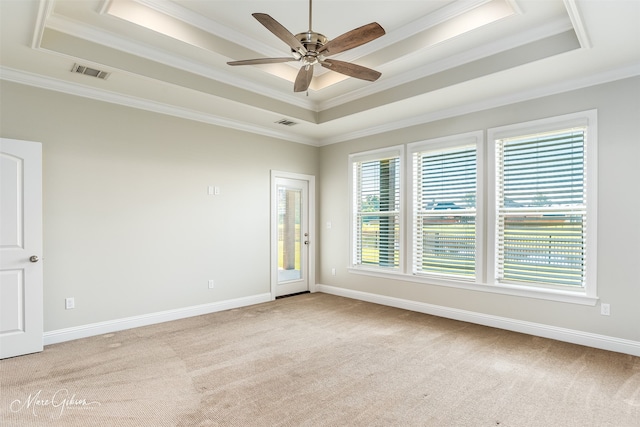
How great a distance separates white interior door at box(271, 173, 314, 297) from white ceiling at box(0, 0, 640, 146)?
1.75 metres

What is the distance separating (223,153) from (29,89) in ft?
7.43

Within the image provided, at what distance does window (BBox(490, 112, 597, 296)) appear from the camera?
3566mm

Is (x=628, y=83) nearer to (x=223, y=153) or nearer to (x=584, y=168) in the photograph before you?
(x=584, y=168)

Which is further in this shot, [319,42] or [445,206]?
[445,206]

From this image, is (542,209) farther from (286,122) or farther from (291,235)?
(291,235)

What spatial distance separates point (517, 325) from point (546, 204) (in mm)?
1472

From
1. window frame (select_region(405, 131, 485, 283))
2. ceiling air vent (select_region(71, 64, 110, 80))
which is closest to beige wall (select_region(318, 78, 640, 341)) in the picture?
window frame (select_region(405, 131, 485, 283))

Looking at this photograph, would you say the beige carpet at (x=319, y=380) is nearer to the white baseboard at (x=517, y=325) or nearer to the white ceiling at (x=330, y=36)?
the white baseboard at (x=517, y=325)

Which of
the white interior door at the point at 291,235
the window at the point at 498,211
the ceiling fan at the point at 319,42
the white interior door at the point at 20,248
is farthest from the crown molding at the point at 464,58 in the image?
the white interior door at the point at 20,248

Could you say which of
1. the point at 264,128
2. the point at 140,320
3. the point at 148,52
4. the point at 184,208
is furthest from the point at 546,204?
the point at 140,320

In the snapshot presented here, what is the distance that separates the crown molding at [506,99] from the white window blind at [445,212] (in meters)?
0.49

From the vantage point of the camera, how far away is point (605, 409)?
2377mm

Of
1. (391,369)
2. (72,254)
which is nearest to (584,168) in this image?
(391,369)

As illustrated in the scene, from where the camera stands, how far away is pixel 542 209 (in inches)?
151
